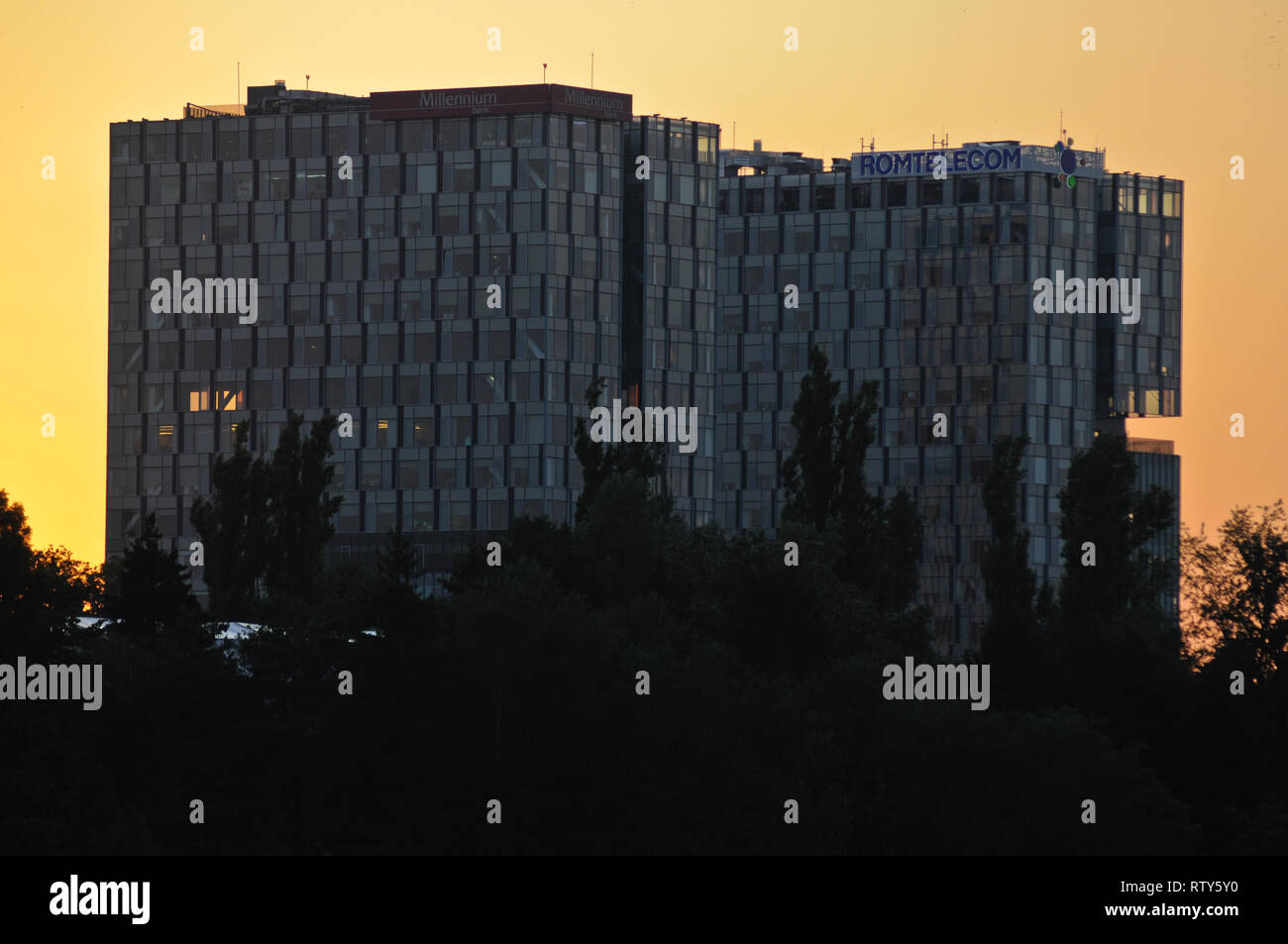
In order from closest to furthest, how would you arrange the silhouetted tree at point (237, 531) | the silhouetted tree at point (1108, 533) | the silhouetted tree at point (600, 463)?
1. the silhouetted tree at point (600, 463)
2. the silhouetted tree at point (1108, 533)
3. the silhouetted tree at point (237, 531)

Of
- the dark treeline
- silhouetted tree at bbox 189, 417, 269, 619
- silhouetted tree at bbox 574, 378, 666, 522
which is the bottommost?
the dark treeline

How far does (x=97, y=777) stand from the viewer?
85.2 m

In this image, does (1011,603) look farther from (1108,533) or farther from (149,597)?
(149,597)

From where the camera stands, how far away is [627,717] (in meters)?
99.9

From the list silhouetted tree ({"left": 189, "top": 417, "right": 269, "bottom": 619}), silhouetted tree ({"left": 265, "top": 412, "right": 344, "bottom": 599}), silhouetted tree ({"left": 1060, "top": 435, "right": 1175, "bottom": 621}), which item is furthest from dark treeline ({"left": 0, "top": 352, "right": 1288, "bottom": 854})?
silhouetted tree ({"left": 189, "top": 417, "right": 269, "bottom": 619})

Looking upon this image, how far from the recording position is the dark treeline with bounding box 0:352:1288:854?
92.5 metres

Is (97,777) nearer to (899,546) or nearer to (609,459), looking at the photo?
(609,459)

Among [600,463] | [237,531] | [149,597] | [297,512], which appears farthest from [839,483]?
[237,531]

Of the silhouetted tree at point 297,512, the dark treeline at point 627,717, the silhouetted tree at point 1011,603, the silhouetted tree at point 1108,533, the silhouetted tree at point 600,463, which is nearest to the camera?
the dark treeline at point 627,717

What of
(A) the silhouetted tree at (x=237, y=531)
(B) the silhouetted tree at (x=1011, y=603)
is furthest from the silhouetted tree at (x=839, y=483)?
(A) the silhouetted tree at (x=237, y=531)

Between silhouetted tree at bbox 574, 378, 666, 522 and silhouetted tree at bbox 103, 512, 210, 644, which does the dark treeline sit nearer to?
silhouetted tree at bbox 103, 512, 210, 644

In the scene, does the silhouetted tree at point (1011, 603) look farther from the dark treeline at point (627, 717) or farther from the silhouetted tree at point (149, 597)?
the silhouetted tree at point (149, 597)

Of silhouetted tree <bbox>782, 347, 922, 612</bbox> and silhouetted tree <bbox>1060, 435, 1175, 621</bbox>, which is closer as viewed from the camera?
silhouetted tree <bbox>782, 347, 922, 612</bbox>

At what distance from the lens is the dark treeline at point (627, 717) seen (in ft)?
303
